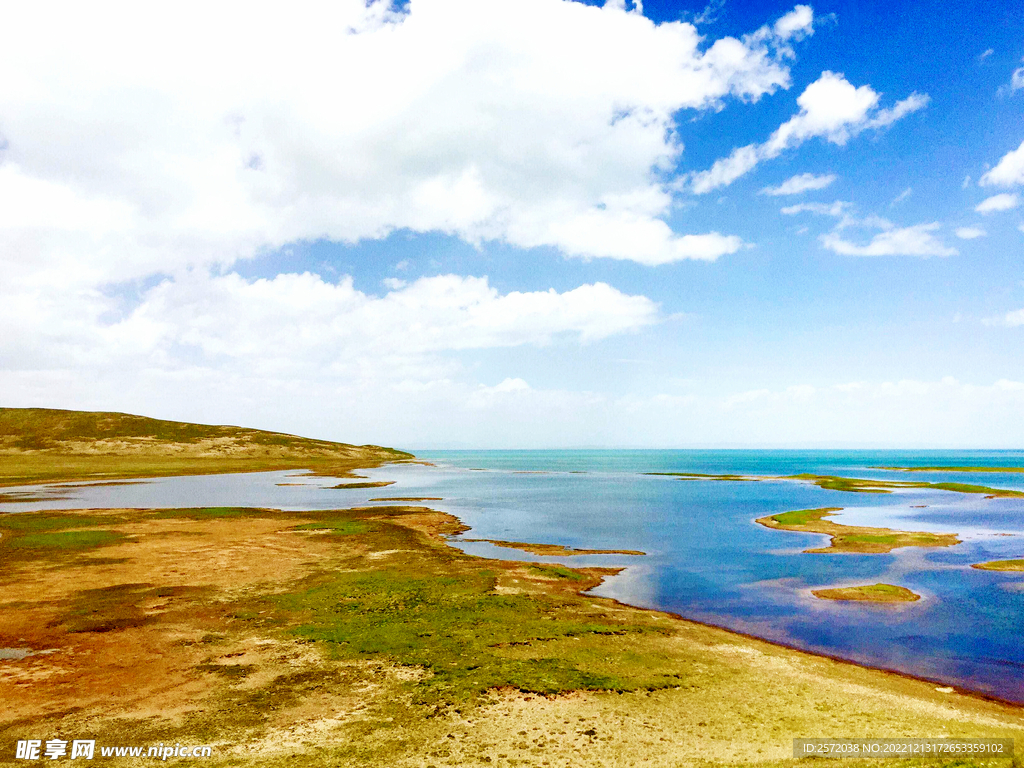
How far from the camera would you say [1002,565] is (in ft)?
147

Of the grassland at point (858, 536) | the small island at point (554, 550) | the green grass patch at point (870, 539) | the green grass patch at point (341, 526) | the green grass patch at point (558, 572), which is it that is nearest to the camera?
the green grass patch at point (558, 572)

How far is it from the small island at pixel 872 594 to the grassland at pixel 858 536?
561 inches

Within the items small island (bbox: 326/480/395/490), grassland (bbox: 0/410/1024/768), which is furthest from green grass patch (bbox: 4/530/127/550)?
small island (bbox: 326/480/395/490)

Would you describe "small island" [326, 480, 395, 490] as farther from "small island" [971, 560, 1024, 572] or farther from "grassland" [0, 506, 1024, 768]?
"small island" [971, 560, 1024, 572]

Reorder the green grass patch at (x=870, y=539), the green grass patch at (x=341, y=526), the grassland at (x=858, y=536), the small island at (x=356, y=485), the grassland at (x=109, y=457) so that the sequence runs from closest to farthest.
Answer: the grassland at (x=858, y=536)
the green grass patch at (x=870, y=539)
the green grass patch at (x=341, y=526)
the small island at (x=356, y=485)
the grassland at (x=109, y=457)

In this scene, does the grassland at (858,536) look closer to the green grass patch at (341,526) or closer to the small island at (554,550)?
the small island at (554,550)

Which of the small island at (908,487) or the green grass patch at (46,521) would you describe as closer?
the green grass patch at (46,521)

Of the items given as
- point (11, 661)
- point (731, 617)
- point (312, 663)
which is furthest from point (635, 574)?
point (11, 661)

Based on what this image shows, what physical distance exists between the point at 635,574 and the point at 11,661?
36.1 meters

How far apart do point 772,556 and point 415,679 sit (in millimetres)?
39697

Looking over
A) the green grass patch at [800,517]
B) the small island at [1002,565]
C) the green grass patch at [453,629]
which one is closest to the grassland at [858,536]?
the green grass patch at [800,517]

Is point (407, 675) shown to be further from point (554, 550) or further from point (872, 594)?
point (872, 594)

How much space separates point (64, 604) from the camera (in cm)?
3011

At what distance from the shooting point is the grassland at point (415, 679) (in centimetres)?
1634
